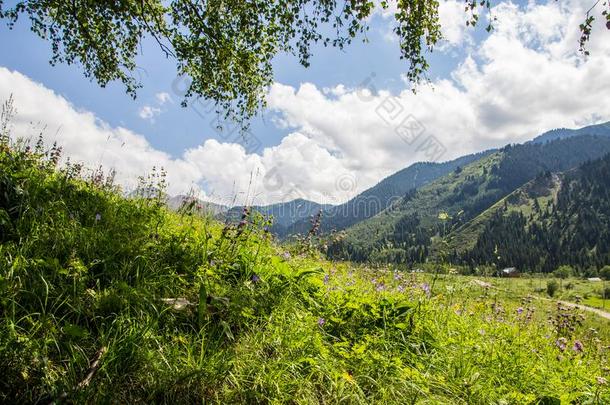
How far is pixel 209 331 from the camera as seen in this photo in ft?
14.4

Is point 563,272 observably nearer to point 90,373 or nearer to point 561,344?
point 561,344

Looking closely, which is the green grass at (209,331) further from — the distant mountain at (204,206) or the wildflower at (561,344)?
the distant mountain at (204,206)

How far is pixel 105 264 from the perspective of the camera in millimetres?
4762

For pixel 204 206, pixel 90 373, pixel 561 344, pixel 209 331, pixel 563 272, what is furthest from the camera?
pixel 563 272

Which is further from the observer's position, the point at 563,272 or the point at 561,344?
the point at 563,272

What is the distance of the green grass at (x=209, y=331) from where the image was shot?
3557 mm

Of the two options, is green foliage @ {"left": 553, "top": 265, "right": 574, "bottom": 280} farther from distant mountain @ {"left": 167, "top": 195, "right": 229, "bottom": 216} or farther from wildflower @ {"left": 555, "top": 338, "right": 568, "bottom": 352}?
distant mountain @ {"left": 167, "top": 195, "right": 229, "bottom": 216}

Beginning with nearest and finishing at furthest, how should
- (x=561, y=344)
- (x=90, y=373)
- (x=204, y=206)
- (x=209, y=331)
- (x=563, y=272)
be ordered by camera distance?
1. (x=90, y=373)
2. (x=209, y=331)
3. (x=561, y=344)
4. (x=204, y=206)
5. (x=563, y=272)

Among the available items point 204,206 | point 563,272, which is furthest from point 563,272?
point 204,206

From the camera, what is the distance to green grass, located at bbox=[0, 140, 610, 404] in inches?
140

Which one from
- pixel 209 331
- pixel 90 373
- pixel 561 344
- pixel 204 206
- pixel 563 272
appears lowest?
pixel 90 373

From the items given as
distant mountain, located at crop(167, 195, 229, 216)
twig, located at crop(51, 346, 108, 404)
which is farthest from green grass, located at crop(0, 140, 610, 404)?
distant mountain, located at crop(167, 195, 229, 216)

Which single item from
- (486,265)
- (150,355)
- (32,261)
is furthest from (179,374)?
(486,265)

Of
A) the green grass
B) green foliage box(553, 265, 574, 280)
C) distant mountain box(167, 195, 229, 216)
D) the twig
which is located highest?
green foliage box(553, 265, 574, 280)
